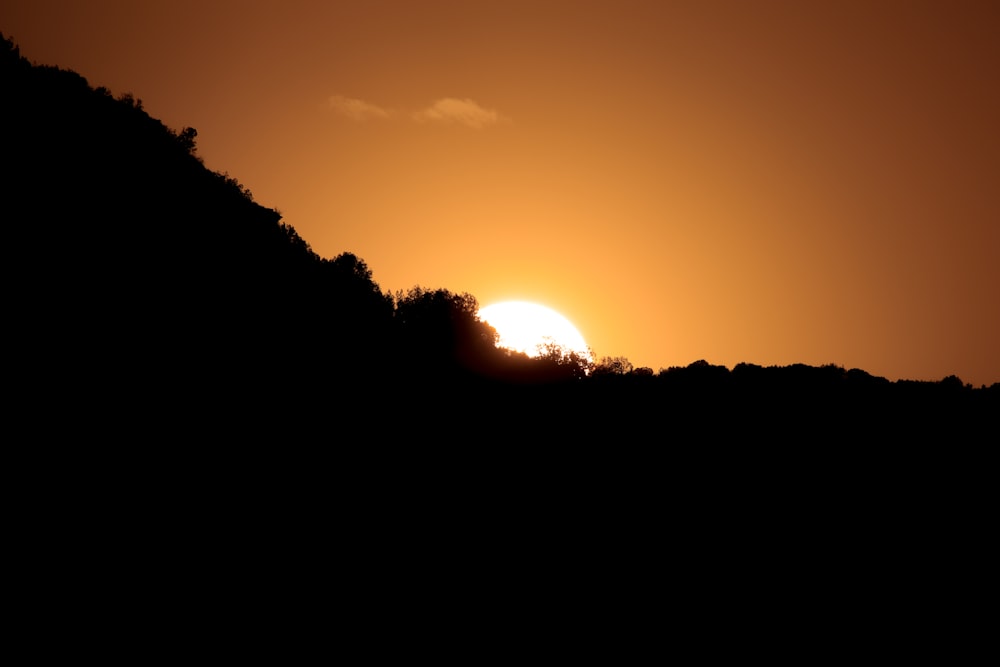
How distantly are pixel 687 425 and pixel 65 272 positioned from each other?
3976 centimetres

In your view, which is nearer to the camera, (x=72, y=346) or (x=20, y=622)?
(x=20, y=622)

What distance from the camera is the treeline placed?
83.9ft

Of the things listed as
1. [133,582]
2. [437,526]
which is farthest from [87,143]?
[437,526]

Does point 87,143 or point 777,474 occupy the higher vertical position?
point 87,143

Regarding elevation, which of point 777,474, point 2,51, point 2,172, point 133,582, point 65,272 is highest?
point 2,51

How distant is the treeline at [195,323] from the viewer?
25.6m

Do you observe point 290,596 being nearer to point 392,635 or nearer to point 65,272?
point 392,635

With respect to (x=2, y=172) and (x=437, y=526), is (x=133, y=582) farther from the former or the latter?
(x=2, y=172)

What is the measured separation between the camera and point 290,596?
2520 centimetres

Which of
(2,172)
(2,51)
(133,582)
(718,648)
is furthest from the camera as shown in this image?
(2,51)

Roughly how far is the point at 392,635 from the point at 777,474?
27395mm

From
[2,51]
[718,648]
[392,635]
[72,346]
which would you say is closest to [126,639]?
[392,635]

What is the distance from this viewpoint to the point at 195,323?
30.9 metres

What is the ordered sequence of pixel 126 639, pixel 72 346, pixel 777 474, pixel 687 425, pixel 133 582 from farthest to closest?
pixel 687 425, pixel 777 474, pixel 72 346, pixel 133 582, pixel 126 639
